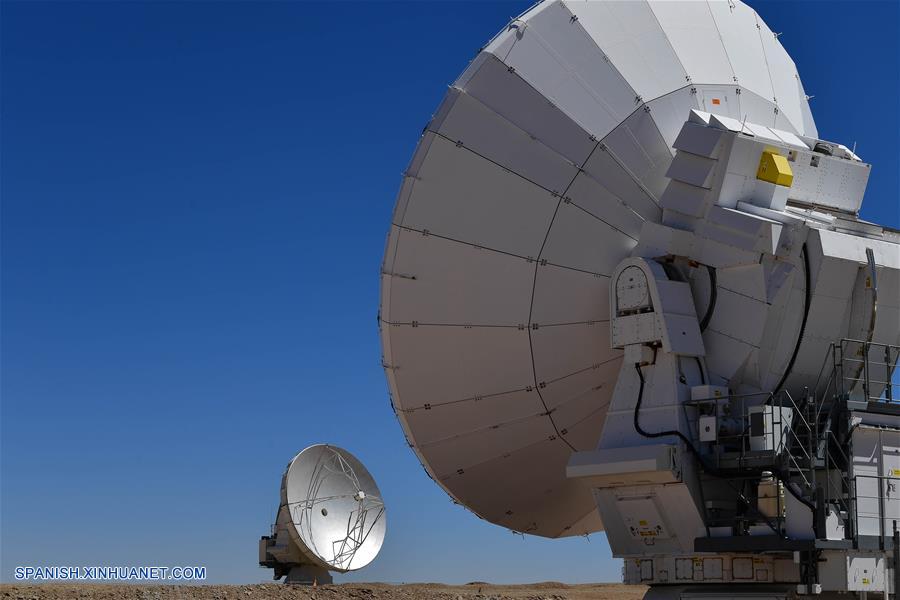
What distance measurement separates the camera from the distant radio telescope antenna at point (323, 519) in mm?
41562

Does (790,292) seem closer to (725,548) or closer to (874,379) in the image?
(874,379)

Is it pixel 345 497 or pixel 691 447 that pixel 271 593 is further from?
pixel 691 447

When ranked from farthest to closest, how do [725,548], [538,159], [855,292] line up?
[538,159]
[855,292]
[725,548]

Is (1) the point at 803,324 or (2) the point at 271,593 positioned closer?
(1) the point at 803,324

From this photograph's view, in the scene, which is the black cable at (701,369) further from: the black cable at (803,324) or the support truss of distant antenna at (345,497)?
the support truss of distant antenna at (345,497)

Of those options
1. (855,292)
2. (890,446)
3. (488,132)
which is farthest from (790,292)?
(488,132)

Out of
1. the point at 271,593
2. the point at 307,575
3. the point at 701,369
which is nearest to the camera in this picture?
the point at 701,369

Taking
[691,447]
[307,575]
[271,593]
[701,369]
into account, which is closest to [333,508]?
[307,575]

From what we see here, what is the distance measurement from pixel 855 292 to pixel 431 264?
8.24m

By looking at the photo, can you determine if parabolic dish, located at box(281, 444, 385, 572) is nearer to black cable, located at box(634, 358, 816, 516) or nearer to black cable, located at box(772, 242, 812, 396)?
black cable, located at box(634, 358, 816, 516)

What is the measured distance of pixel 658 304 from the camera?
2306 cm

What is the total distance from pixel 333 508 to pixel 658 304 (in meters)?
21.7

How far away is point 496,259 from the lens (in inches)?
990

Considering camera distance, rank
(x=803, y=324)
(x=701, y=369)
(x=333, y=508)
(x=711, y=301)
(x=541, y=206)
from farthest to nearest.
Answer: (x=333, y=508) < (x=541, y=206) < (x=711, y=301) < (x=701, y=369) < (x=803, y=324)
